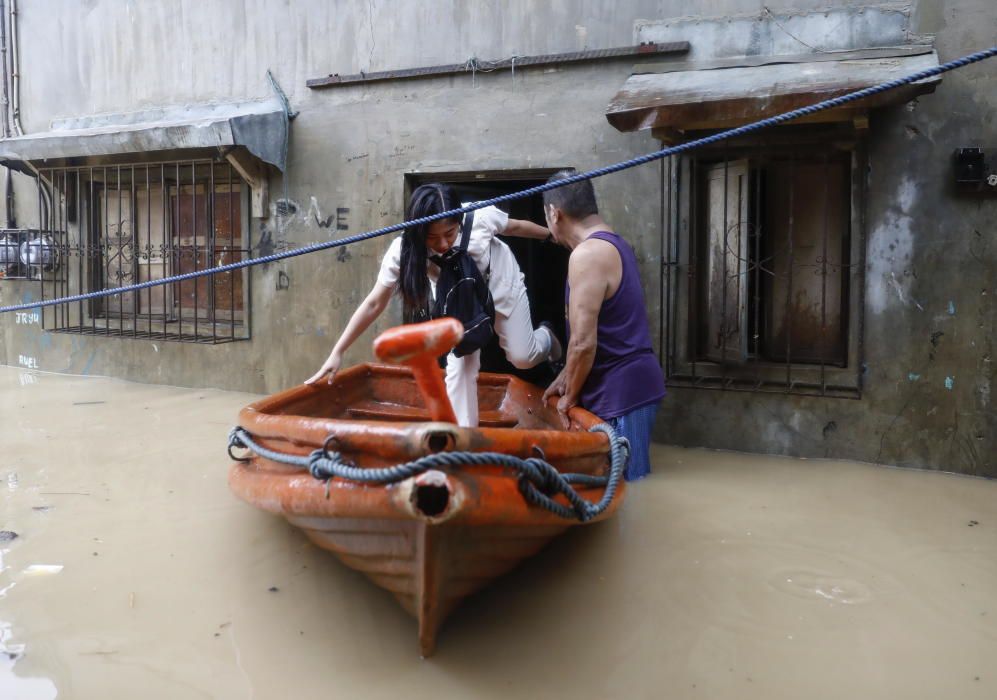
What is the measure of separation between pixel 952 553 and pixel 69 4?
7.84m

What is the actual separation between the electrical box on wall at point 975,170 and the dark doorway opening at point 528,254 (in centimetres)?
227

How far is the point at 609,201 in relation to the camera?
5.04 meters

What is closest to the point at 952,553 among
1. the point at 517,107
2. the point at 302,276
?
the point at 517,107

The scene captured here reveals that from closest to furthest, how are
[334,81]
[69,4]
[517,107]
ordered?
[517,107], [334,81], [69,4]

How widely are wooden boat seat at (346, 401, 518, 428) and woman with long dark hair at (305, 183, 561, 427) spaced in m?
0.36

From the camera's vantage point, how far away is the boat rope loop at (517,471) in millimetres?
2391

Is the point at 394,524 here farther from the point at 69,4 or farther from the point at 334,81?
the point at 69,4

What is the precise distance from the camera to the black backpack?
3.92 metres

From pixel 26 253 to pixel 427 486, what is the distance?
651 cm

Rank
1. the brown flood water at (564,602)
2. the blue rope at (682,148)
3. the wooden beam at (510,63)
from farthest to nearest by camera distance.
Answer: the wooden beam at (510,63) < the brown flood water at (564,602) < the blue rope at (682,148)

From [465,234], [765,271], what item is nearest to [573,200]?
[465,234]

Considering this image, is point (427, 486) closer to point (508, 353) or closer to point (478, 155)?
point (508, 353)

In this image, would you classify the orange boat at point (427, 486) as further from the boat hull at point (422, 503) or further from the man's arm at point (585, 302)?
the man's arm at point (585, 302)

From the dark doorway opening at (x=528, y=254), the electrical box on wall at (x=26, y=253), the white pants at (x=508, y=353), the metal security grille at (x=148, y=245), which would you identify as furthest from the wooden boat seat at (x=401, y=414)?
the electrical box on wall at (x=26, y=253)
